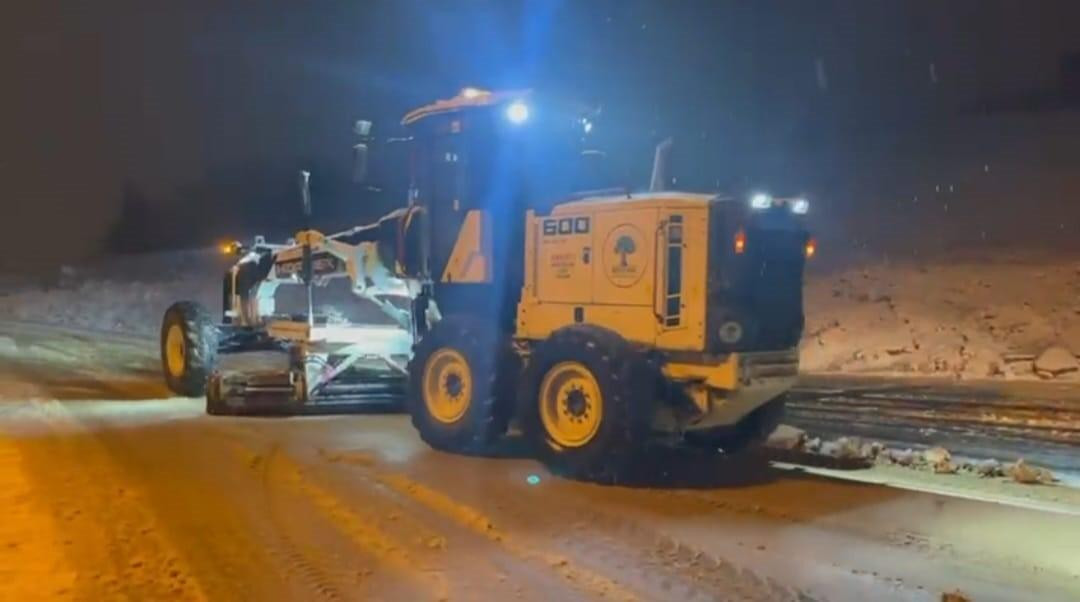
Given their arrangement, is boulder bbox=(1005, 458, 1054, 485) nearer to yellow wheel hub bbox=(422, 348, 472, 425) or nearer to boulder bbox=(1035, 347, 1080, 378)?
yellow wheel hub bbox=(422, 348, 472, 425)

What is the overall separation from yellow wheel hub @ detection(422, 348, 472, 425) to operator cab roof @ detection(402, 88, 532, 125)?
254cm

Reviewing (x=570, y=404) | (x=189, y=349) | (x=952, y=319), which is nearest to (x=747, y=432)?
(x=570, y=404)

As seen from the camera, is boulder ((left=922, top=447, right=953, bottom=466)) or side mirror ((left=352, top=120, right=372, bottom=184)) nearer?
boulder ((left=922, top=447, right=953, bottom=466))

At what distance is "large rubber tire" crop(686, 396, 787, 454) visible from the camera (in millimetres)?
11359

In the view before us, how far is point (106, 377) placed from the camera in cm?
1839

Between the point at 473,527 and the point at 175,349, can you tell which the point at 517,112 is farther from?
the point at 175,349

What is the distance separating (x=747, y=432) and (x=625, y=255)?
240 cm

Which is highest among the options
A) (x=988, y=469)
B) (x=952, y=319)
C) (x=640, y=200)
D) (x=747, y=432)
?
(x=640, y=200)

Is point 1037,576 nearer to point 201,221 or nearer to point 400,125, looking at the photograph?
point 400,125

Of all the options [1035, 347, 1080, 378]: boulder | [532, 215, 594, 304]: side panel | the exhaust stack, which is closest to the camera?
[532, 215, 594, 304]: side panel

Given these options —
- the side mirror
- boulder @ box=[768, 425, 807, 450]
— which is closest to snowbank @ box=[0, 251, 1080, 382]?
boulder @ box=[768, 425, 807, 450]

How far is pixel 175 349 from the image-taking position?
16688 mm

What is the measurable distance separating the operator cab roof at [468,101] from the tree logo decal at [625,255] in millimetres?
2104

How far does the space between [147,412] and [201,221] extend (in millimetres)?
51662
